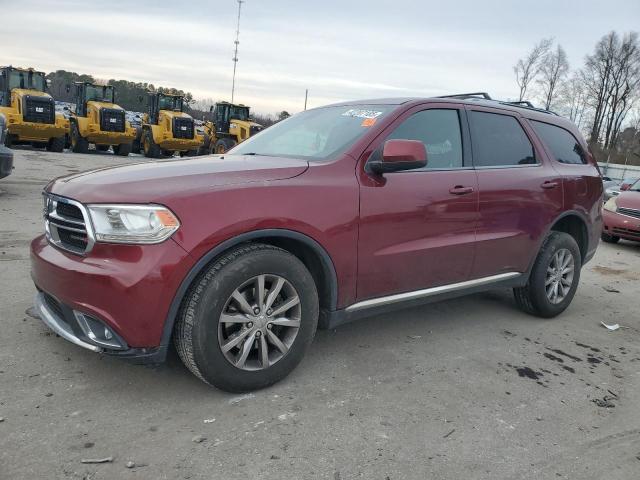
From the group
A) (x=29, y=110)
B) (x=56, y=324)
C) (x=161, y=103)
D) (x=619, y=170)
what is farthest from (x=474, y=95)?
(x=619, y=170)

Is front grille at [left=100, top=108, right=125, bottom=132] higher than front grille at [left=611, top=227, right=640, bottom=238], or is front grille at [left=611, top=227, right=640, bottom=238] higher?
front grille at [left=100, top=108, right=125, bottom=132]

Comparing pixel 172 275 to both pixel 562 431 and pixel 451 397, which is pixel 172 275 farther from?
pixel 562 431

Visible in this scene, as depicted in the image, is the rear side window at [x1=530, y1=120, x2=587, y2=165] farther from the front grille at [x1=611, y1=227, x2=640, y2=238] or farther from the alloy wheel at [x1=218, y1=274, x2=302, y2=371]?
the front grille at [x1=611, y1=227, x2=640, y2=238]

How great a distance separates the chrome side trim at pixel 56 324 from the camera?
274cm

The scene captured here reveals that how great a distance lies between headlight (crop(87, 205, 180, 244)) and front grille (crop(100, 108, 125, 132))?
66.5 ft

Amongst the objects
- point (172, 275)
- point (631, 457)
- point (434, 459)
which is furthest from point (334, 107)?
point (631, 457)

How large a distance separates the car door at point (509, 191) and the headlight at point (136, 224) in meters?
2.33

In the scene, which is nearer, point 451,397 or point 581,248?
point 451,397

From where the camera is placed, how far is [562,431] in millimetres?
2914

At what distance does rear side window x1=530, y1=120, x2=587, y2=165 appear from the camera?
4781 mm

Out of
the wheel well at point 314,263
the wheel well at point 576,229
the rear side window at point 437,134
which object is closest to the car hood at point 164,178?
the wheel well at point 314,263

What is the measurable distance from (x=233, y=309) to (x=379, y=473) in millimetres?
1092

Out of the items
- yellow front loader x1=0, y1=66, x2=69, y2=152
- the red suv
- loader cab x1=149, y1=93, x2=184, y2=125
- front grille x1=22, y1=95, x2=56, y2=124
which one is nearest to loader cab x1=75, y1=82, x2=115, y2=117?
loader cab x1=149, y1=93, x2=184, y2=125

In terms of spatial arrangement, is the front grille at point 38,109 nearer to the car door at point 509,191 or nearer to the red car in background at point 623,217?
the red car in background at point 623,217
